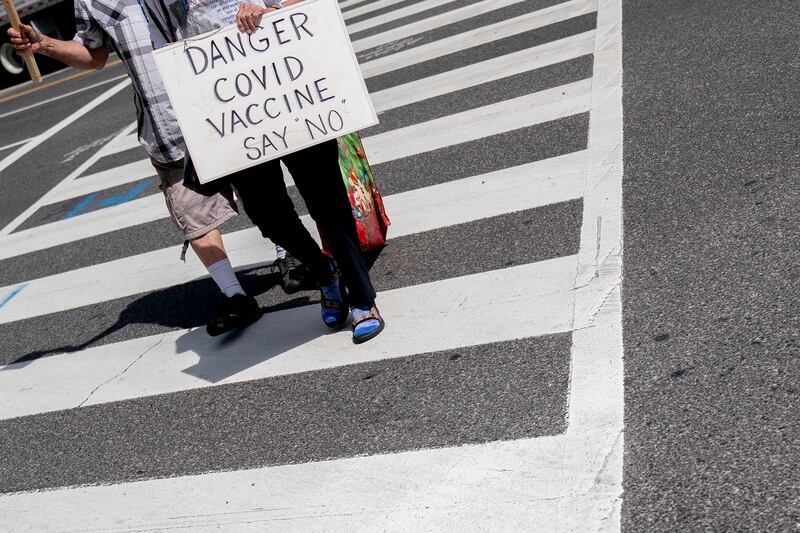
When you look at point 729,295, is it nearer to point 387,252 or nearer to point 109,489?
point 387,252

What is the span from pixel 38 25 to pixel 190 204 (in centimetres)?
1240

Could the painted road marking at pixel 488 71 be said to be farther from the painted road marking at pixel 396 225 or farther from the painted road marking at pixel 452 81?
the painted road marking at pixel 396 225

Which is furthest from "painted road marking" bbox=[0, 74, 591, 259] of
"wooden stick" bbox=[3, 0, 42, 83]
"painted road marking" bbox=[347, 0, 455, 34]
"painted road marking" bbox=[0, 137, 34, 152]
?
"painted road marking" bbox=[347, 0, 455, 34]

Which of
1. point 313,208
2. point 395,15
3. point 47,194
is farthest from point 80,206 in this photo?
point 395,15

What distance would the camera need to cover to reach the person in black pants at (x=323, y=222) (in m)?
4.12

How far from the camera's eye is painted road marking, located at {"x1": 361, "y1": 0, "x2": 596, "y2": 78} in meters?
8.53

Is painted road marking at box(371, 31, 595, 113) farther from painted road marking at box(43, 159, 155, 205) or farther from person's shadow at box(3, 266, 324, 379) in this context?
person's shadow at box(3, 266, 324, 379)

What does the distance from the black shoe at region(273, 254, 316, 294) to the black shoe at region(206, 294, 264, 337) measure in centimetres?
29

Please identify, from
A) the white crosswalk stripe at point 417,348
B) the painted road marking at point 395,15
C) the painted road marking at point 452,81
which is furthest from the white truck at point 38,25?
the white crosswalk stripe at point 417,348

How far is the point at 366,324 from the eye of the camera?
425cm

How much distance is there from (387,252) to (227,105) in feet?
4.52

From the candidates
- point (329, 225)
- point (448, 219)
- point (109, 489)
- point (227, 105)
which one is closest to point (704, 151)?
point (448, 219)

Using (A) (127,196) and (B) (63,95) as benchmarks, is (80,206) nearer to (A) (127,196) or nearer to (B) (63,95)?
(A) (127,196)

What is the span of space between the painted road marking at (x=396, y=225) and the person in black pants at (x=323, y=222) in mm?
971
